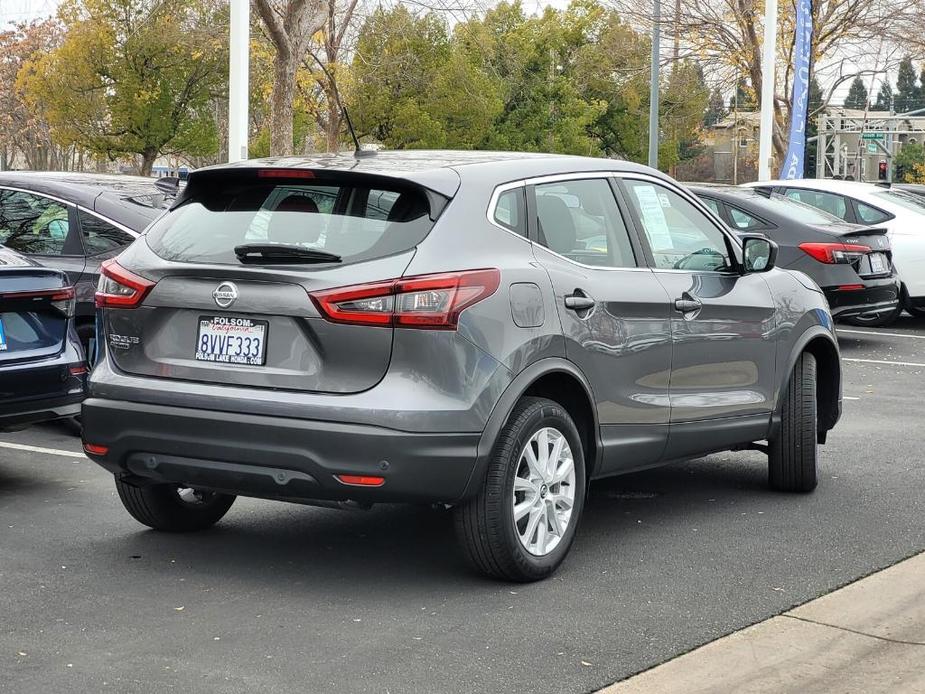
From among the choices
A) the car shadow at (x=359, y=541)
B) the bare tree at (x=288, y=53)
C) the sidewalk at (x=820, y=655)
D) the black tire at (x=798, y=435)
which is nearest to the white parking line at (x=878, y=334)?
the car shadow at (x=359, y=541)

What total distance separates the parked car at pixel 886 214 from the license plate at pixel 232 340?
11.6 metres

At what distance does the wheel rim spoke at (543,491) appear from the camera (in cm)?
542

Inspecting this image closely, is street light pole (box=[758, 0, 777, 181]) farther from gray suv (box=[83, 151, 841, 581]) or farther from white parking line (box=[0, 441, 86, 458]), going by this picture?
gray suv (box=[83, 151, 841, 581])

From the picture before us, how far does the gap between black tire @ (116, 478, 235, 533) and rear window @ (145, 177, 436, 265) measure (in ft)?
3.64

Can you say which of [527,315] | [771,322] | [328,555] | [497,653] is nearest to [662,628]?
[497,653]

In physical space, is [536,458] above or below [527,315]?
below

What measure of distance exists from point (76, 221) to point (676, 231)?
4.38 m

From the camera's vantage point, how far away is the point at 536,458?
18.0 ft

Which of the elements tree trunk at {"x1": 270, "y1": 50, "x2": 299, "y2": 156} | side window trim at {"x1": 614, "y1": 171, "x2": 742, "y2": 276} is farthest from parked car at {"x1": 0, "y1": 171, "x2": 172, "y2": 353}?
tree trunk at {"x1": 270, "y1": 50, "x2": 299, "y2": 156}

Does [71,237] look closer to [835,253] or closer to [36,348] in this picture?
[36,348]

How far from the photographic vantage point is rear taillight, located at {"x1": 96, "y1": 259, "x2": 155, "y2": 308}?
5.45 metres

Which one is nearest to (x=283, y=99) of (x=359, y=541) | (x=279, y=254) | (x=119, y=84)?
(x=359, y=541)

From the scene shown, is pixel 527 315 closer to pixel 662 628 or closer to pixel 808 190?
pixel 662 628

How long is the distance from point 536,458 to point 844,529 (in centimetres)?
184
